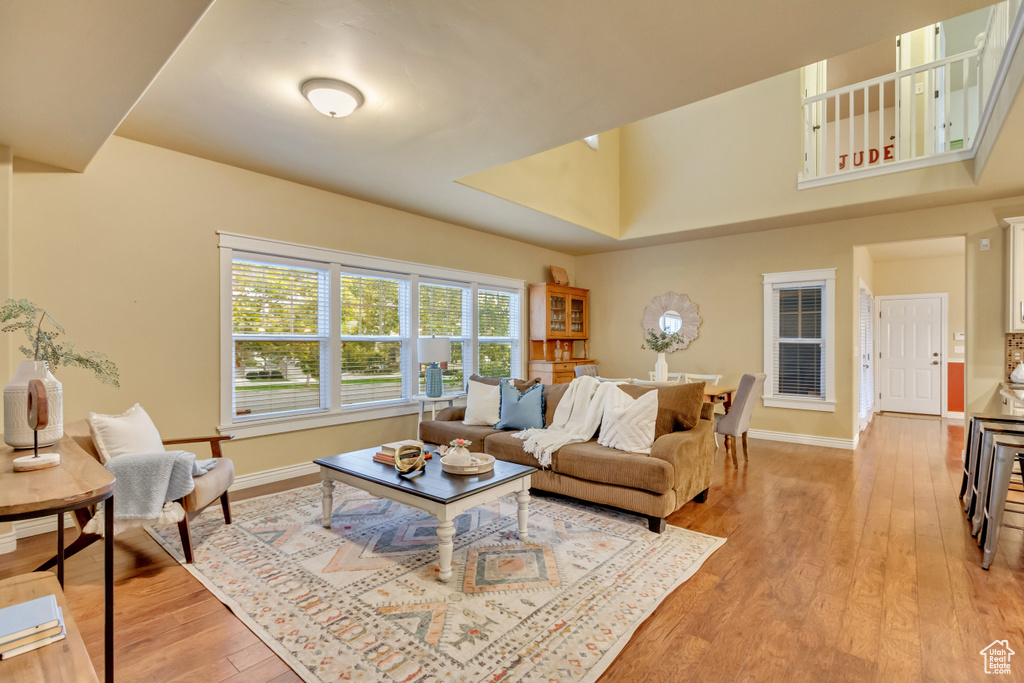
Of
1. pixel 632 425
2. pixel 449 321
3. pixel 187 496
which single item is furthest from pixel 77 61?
pixel 449 321

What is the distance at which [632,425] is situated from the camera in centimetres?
339

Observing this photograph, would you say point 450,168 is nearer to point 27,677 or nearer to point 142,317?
point 142,317

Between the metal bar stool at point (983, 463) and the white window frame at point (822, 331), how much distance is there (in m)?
2.40

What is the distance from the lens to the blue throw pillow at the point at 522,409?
418 cm

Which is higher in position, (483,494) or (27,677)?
(27,677)

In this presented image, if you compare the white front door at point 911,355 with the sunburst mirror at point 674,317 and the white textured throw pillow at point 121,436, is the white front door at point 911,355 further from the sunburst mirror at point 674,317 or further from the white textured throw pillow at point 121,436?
the white textured throw pillow at point 121,436

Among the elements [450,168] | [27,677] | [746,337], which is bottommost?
[27,677]

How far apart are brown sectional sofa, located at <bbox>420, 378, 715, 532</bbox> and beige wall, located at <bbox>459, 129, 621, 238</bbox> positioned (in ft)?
7.65

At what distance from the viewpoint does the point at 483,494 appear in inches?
104

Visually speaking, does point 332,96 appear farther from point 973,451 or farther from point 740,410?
point 973,451

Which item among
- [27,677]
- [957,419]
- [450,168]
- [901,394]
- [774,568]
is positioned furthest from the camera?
[901,394]

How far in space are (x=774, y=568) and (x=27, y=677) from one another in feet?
9.75

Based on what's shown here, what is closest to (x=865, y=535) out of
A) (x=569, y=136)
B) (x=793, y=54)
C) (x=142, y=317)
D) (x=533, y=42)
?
(x=793, y=54)

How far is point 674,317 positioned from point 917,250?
12.8ft
